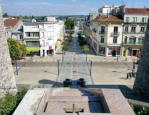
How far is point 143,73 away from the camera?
18.0 metres

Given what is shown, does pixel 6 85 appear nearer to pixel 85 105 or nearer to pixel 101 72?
pixel 85 105

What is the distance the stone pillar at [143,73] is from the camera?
17219 mm

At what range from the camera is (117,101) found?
1109 centimetres

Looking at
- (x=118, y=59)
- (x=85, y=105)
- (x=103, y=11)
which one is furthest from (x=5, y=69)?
(x=103, y=11)

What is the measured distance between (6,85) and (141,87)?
53.2 feet

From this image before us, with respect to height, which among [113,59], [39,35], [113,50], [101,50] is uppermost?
[39,35]

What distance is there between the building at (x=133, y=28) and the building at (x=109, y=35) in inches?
61.2

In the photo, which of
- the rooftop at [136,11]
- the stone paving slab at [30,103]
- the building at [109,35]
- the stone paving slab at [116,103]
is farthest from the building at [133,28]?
the stone paving slab at [30,103]

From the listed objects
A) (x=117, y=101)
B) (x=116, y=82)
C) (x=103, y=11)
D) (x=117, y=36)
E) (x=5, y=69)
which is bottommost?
(x=116, y=82)

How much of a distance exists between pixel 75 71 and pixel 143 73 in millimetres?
13616

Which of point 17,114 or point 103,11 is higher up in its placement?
point 103,11

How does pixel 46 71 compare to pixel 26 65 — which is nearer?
pixel 46 71

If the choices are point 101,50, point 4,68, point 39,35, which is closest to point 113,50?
point 101,50

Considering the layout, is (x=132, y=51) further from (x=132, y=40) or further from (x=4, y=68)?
(x=4, y=68)
